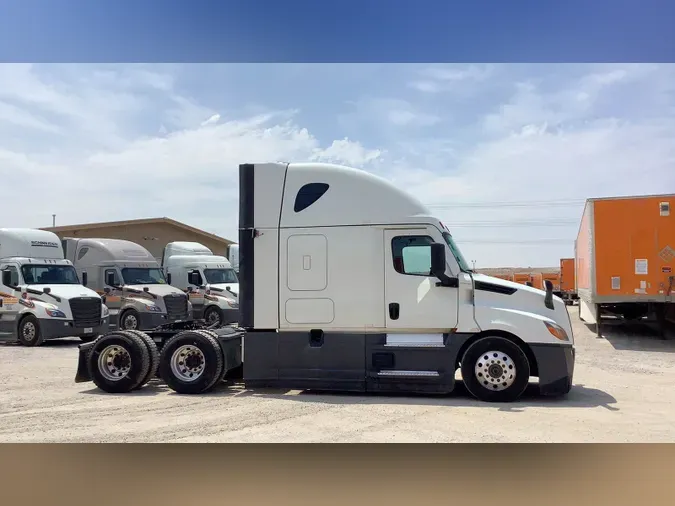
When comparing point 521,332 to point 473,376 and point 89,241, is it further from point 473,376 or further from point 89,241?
point 89,241

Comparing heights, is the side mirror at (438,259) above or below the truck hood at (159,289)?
above

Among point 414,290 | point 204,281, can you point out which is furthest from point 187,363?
point 204,281

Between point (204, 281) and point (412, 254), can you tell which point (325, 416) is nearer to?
point (412, 254)

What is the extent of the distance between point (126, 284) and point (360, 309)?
1245cm

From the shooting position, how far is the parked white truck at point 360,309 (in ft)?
27.4

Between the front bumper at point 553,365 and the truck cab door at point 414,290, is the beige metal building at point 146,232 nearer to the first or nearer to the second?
the truck cab door at point 414,290

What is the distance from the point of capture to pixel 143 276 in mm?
19547

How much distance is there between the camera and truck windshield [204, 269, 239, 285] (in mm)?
22219

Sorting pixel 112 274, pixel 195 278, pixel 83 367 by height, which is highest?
pixel 112 274

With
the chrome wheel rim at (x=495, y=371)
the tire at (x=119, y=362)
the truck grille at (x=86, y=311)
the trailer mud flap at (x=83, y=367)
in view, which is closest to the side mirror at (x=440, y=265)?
the chrome wheel rim at (x=495, y=371)

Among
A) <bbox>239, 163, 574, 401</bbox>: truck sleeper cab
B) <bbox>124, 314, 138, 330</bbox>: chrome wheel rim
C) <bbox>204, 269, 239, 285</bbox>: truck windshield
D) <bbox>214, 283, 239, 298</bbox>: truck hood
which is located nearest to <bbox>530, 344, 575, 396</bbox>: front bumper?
<bbox>239, 163, 574, 401</bbox>: truck sleeper cab

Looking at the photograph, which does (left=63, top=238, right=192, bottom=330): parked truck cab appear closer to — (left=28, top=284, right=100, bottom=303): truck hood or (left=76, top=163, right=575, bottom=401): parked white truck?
(left=28, top=284, right=100, bottom=303): truck hood

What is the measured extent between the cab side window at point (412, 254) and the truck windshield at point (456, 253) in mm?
292

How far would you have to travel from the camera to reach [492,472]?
16.9 feet
